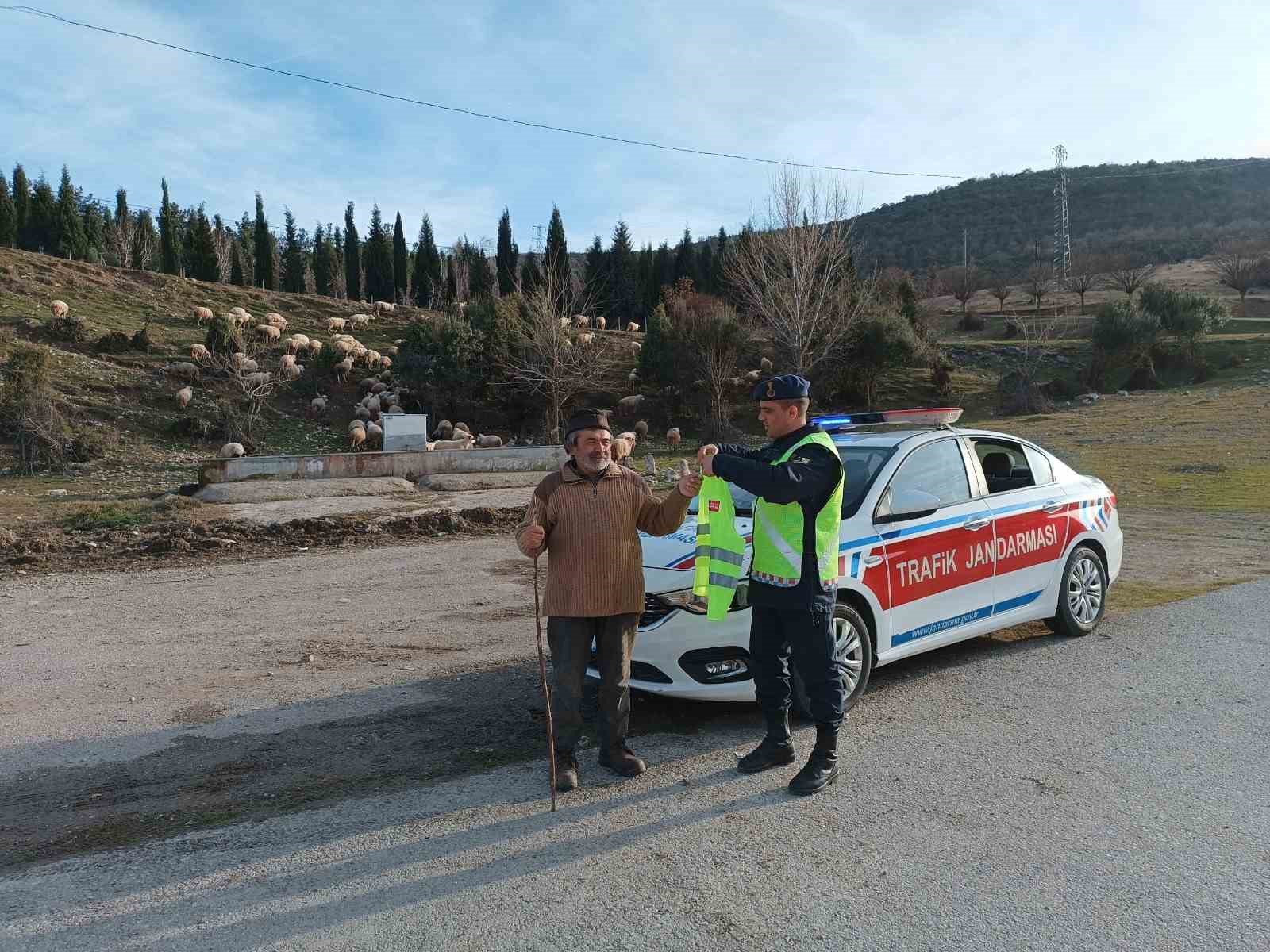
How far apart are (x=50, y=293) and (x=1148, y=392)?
1686 inches

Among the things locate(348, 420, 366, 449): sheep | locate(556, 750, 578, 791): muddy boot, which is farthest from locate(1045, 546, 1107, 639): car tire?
locate(348, 420, 366, 449): sheep

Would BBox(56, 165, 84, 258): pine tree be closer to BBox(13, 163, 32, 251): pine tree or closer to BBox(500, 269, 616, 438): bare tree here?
BBox(13, 163, 32, 251): pine tree

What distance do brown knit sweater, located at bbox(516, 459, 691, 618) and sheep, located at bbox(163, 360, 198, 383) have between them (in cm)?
2639

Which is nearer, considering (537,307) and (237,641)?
(237,641)

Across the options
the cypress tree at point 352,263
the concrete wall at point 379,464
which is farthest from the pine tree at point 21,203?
the concrete wall at point 379,464

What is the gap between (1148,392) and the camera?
3678cm

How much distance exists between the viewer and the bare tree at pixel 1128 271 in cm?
5384

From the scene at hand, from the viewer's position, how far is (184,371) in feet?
90.9

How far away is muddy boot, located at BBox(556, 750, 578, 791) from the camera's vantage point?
4.45 metres

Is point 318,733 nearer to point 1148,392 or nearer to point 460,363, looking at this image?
point 460,363

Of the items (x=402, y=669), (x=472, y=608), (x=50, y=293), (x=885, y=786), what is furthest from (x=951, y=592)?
(x=50, y=293)

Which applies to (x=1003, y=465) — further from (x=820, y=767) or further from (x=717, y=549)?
(x=820, y=767)

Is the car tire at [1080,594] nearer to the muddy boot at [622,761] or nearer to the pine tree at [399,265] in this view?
the muddy boot at [622,761]

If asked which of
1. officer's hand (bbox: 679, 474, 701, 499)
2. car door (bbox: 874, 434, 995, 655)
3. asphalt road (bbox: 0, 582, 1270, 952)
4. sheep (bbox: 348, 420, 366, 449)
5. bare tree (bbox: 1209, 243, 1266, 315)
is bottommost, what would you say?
asphalt road (bbox: 0, 582, 1270, 952)
